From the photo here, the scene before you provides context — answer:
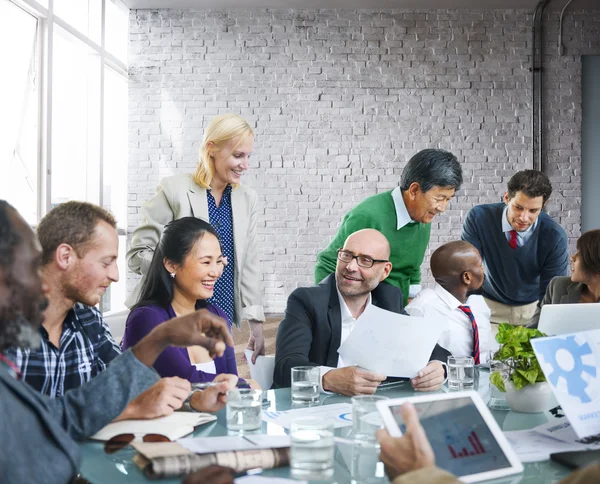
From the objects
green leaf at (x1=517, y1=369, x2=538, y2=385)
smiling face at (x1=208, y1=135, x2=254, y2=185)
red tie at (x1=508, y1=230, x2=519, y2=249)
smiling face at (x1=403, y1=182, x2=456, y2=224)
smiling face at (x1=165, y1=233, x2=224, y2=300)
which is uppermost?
smiling face at (x1=208, y1=135, x2=254, y2=185)

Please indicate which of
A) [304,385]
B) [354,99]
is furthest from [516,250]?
[354,99]

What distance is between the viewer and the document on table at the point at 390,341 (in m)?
1.81

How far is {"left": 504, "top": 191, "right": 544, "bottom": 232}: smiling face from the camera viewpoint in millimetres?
3434

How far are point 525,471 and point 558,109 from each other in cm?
670

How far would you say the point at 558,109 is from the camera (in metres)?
7.24

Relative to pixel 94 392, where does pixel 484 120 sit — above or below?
above

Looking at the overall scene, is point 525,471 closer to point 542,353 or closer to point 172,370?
point 542,353

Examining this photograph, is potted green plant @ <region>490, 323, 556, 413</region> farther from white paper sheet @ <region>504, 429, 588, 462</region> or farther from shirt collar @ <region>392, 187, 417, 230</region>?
shirt collar @ <region>392, 187, 417, 230</region>

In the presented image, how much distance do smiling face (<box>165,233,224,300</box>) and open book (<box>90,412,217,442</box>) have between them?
0.68 meters

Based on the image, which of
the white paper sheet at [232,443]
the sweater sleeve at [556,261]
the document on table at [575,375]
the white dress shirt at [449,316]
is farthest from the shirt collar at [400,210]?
the white paper sheet at [232,443]

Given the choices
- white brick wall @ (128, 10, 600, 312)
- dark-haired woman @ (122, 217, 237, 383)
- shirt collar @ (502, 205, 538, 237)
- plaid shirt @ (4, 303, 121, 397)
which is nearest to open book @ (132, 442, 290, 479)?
plaid shirt @ (4, 303, 121, 397)

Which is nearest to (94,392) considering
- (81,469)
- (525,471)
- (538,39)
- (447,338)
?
(81,469)

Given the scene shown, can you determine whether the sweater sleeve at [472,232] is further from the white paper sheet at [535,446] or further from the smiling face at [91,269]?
the smiling face at [91,269]

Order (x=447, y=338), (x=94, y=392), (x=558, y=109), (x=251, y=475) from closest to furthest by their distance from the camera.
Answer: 1. (x=251, y=475)
2. (x=94, y=392)
3. (x=447, y=338)
4. (x=558, y=109)
